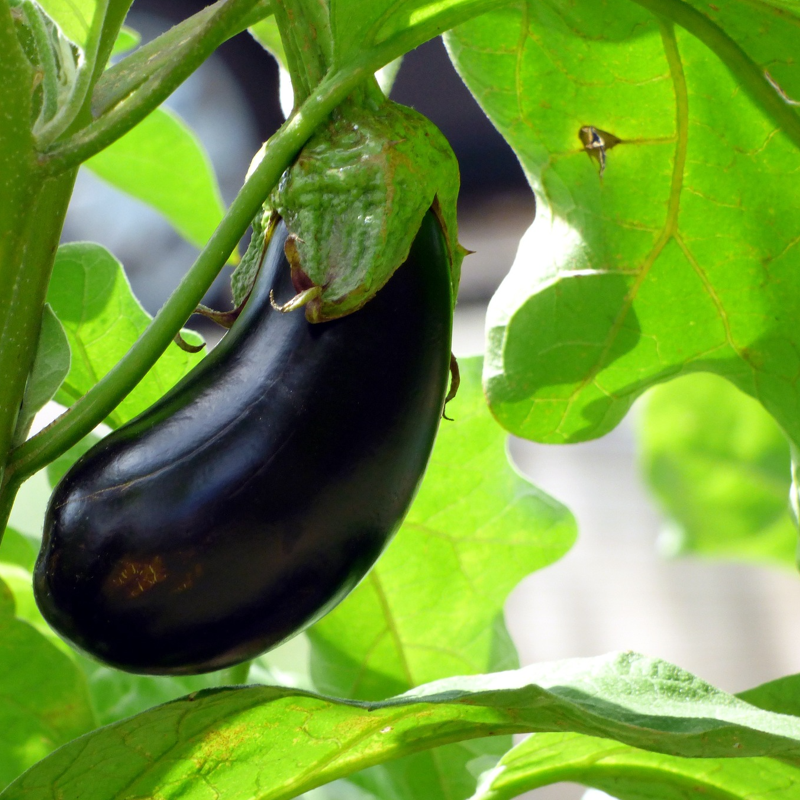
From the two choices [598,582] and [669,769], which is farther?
[598,582]

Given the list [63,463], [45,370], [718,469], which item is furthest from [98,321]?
[718,469]

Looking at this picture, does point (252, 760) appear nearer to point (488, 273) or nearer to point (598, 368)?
point (598, 368)

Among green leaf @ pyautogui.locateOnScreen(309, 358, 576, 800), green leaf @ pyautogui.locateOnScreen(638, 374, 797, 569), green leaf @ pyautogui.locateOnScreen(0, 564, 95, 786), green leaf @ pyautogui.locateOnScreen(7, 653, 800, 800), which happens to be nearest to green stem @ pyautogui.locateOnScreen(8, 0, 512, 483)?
green leaf @ pyautogui.locateOnScreen(7, 653, 800, 800)

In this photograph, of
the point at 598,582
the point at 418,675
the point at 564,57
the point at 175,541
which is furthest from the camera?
the point at 598,582

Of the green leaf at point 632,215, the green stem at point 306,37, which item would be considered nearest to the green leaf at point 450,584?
the green leaf at point 632,215

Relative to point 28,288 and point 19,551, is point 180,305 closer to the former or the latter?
point 28,288

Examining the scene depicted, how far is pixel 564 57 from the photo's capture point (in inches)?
21.0

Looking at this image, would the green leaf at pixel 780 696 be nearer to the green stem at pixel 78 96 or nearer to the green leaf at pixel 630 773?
the green leaf at pixel 630 773

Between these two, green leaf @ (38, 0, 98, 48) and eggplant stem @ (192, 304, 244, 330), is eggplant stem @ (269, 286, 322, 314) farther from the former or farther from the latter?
green leaf @ (38, 0, 98, 48)

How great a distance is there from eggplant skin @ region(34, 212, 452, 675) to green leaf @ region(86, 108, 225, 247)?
50 centimetres

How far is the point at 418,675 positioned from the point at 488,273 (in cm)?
242

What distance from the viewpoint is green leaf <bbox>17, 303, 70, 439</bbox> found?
1.23ft

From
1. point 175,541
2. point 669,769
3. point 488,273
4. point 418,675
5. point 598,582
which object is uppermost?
point 175,541

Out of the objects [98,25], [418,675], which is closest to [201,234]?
[418,675]
